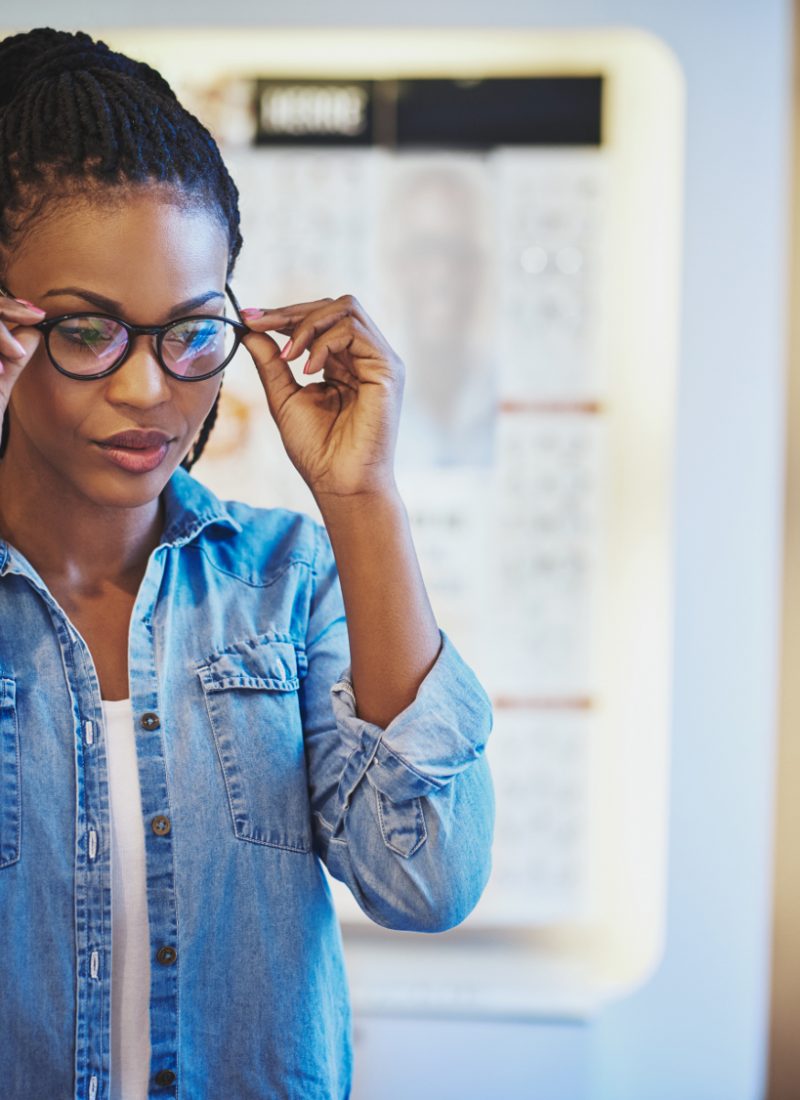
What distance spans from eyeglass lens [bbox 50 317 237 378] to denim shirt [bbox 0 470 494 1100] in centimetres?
19

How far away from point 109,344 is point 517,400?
5.17 ft

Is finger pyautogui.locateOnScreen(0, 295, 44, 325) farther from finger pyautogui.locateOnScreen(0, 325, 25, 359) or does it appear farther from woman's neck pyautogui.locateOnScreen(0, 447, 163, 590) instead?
woman's neck pyautogui.locateOnScreen(0, 447, 163, 590)

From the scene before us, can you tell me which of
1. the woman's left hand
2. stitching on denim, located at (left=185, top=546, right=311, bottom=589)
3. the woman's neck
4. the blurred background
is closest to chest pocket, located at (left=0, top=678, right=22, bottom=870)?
the woman's neck

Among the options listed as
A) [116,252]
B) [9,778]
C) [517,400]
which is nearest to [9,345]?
[116,252]

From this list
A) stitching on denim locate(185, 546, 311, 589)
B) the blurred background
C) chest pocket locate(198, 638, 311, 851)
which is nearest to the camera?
chest pocket locate(198, 638, 311, 851)

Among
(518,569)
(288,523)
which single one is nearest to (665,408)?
(518,569)

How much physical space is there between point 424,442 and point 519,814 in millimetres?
797

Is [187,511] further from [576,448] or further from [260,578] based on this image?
[576,448]

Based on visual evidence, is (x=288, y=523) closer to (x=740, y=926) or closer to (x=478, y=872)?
(x=478, y=872)

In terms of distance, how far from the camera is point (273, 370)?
3.82 feet

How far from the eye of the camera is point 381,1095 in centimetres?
240

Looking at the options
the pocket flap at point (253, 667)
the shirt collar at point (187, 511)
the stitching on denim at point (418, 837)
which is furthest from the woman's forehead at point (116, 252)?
the stitching on denim at point (418, 837)

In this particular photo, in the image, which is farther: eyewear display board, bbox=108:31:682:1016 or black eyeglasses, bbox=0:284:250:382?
eyewear display board, bbox=108:31:682:1016

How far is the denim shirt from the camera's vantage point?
102cm
